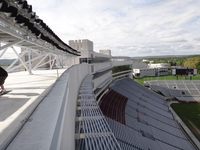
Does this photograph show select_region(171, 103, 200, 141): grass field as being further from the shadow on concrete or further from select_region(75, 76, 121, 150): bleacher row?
the shadow on concrete

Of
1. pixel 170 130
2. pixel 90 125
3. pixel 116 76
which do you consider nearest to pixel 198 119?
pixel 170 130

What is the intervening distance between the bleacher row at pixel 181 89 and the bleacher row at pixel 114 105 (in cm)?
1449

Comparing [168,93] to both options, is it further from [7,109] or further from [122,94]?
[7,109]

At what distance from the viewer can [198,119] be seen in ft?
77.5

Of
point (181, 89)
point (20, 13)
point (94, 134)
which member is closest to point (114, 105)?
point (94, 134)

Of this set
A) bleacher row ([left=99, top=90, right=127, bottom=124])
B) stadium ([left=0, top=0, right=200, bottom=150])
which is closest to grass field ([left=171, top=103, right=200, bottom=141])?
stadium ([left=0, top=0, right=200, bottom=150])

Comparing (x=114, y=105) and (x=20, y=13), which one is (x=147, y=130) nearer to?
(x=114, y=105)

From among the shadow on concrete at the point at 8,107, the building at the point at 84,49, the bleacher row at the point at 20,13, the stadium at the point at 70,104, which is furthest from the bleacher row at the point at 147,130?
the bleacher row at the point at 20,13

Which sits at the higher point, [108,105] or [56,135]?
[56,135]

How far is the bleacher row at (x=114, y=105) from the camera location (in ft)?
61.8

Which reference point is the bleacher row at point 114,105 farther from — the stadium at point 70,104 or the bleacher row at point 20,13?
the bleacher row at point 20,13

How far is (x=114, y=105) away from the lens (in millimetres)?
22750

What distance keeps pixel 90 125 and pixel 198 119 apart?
21132 mm

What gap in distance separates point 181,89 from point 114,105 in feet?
78.6
